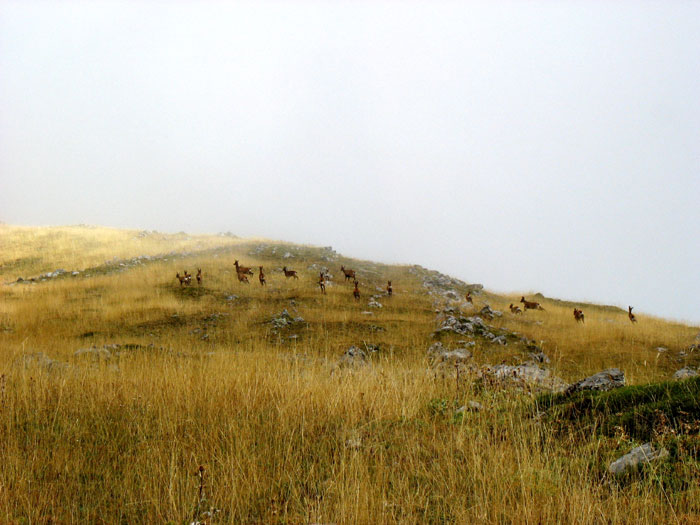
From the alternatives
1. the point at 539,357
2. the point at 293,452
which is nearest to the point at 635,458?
the point at 293,452

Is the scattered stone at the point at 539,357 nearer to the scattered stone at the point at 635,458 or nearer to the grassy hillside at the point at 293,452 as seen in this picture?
the grassy hillside at the point at 293,452

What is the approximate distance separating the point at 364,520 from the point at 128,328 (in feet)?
49.8

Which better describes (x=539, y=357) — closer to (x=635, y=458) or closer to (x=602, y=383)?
(x=602, y=383)

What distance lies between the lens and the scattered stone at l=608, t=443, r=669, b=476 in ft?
9.93

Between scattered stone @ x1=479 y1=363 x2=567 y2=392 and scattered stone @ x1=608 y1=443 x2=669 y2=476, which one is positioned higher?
scattered stone @ x1=608 y1=443 x2=669 y2=476

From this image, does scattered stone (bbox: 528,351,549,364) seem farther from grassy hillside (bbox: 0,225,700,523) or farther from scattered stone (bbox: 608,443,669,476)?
scattered stone (bbox: 608,443,669,476)

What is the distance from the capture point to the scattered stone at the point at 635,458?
3025mm

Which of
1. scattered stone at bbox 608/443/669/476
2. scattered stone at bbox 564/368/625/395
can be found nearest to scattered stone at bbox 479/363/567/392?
scattered stone at bbox 564/368/625/395

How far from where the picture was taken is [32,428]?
429 cm

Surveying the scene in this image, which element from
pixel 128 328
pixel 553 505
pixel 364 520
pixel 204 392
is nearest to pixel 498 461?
pixel 553 505

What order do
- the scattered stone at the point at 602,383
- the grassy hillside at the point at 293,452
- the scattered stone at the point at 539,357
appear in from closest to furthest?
1. the grassy hillside at the point at 293,452
2. the scattered stone at the point at 602,383
3. the scattered stone at the point at 539,357

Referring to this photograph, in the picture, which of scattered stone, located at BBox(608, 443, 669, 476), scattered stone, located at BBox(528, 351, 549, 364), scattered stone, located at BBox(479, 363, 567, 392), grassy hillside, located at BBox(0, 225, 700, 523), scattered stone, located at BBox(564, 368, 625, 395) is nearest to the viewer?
grassy hillside, located at BBox(0, 225, 700, 523)

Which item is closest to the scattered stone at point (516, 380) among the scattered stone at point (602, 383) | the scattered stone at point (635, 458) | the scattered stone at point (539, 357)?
the scattered stone at point (602, 383)

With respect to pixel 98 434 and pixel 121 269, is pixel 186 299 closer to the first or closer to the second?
pixel 121 269
